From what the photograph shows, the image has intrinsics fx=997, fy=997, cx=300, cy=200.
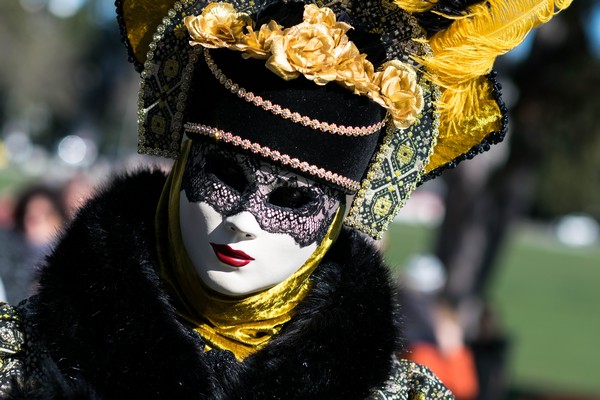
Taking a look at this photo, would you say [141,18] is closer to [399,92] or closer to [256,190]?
[256,190]

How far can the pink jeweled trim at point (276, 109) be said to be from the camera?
230 centimetres

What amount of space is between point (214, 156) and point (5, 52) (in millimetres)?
48583

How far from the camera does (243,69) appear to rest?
2320 millimetres

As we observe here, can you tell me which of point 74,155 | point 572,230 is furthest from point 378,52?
point 572,230

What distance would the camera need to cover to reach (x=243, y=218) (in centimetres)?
227

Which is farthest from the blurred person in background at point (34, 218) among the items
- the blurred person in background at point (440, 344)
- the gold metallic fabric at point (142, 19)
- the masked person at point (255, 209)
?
the masked person at point (255, 209)

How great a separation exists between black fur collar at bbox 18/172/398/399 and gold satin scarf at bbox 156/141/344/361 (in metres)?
0.03

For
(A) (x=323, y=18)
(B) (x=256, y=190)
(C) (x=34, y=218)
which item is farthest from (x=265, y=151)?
(C) (x=34, y=218)

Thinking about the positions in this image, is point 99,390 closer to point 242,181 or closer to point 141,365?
point 141,365

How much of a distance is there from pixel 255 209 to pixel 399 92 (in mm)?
446

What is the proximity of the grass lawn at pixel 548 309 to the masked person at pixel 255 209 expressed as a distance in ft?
1.09

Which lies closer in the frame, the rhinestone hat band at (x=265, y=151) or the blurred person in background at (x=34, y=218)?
the rhinestone hat band at (x=265, y=151)

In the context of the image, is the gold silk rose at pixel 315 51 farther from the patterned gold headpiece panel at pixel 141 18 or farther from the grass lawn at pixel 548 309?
the grass lawn at pixel 548 309

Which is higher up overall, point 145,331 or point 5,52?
point 145,331
